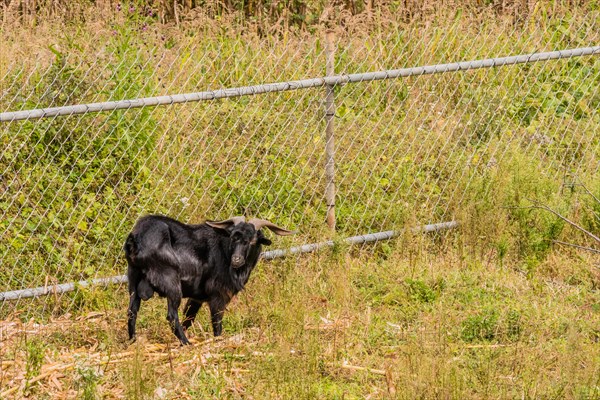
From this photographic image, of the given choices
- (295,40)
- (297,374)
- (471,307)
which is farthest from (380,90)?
(297,374)

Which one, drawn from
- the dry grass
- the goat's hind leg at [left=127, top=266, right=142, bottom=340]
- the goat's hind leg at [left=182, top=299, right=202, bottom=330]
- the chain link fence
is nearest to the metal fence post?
the chain link fence

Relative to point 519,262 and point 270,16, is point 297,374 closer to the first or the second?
point 519,262

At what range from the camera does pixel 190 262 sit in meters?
7.17

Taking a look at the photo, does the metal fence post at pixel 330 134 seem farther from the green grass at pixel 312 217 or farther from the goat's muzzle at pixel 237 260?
the goat's muzzle at pixel 237 260

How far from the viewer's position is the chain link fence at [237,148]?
8.25m

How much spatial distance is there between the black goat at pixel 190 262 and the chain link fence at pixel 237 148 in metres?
0.98

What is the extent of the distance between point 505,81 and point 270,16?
3.64 m

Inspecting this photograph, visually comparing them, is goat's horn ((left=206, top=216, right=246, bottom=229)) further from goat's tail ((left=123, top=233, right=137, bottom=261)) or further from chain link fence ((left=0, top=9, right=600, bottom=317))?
chain link fence ((left=0, top=9, right=600, bottom=317))

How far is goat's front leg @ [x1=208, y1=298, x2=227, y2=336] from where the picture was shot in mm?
7238

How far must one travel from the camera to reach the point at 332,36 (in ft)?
28.6

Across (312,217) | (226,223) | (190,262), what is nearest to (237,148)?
(312,217)

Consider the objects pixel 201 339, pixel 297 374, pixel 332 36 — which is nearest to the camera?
pixel 297 374

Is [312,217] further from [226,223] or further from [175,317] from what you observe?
[175,317]

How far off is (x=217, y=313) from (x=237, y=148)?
8.33ft
